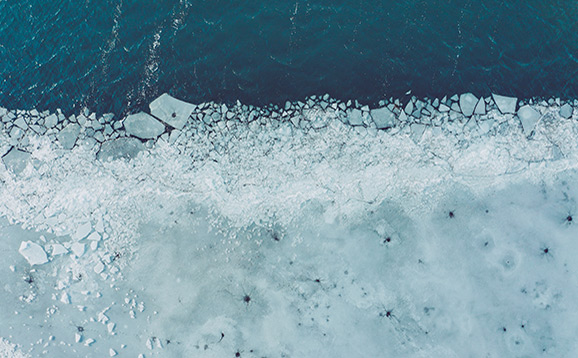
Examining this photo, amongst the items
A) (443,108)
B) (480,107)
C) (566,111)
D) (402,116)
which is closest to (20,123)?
(402,116)

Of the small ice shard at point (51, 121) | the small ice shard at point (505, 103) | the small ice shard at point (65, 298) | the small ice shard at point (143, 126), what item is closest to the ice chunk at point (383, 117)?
the small ice shard at point (505, 103)

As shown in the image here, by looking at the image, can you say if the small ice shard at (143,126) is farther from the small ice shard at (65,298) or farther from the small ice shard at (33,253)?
the small ice shard at (65,298)

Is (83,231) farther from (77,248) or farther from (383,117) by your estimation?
(383,117)

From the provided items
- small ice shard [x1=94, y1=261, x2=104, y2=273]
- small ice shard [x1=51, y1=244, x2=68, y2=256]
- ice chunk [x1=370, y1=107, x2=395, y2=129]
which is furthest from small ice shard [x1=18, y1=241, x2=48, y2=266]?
ice chunk [x1=370, y1=107, x2=395, y2=129]

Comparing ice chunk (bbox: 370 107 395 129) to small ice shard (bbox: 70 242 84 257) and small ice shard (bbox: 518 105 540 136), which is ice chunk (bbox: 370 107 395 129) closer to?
small ice shard (bbox: 518 105 540 136)

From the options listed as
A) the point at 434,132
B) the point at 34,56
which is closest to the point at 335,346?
the point at 434,132
